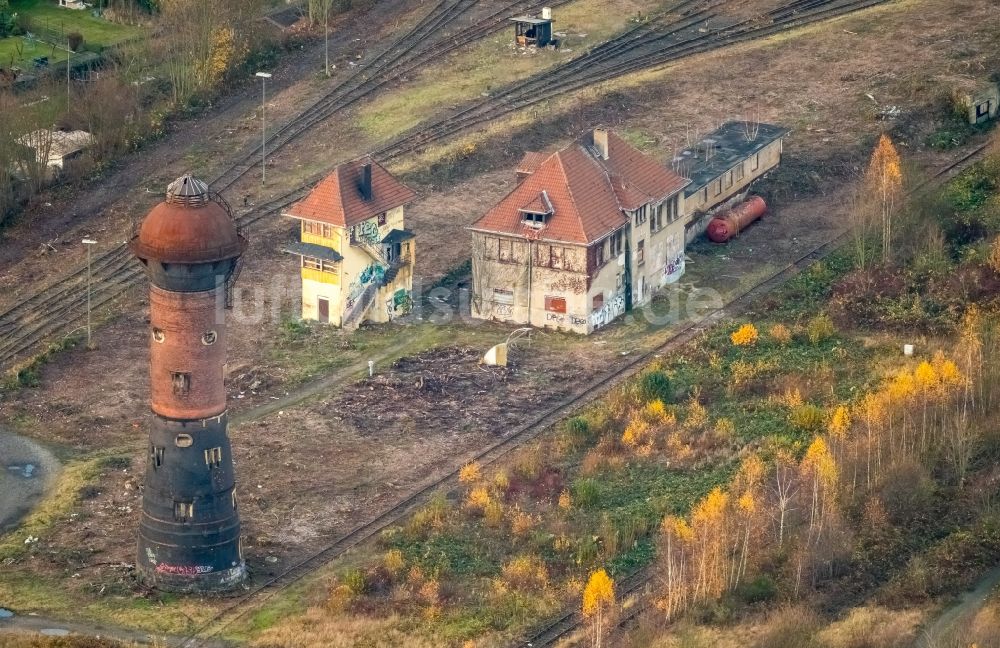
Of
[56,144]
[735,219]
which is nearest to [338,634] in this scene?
[735,219]

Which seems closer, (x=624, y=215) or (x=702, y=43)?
(x=624, y=215)

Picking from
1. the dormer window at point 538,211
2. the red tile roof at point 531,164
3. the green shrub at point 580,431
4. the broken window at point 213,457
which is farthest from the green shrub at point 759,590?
the red tile roof at point 531,164

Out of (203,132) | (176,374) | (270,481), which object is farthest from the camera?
(203,132)

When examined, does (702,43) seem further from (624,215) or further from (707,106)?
(624,215)

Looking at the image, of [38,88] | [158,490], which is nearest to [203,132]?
[38,88]

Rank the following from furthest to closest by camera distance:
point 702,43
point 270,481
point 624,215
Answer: point 702,43
point 624,215
point 270,481

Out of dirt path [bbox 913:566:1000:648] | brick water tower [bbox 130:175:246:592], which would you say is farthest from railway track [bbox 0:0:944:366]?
dirt path [bbox 913:566:1000:648]
